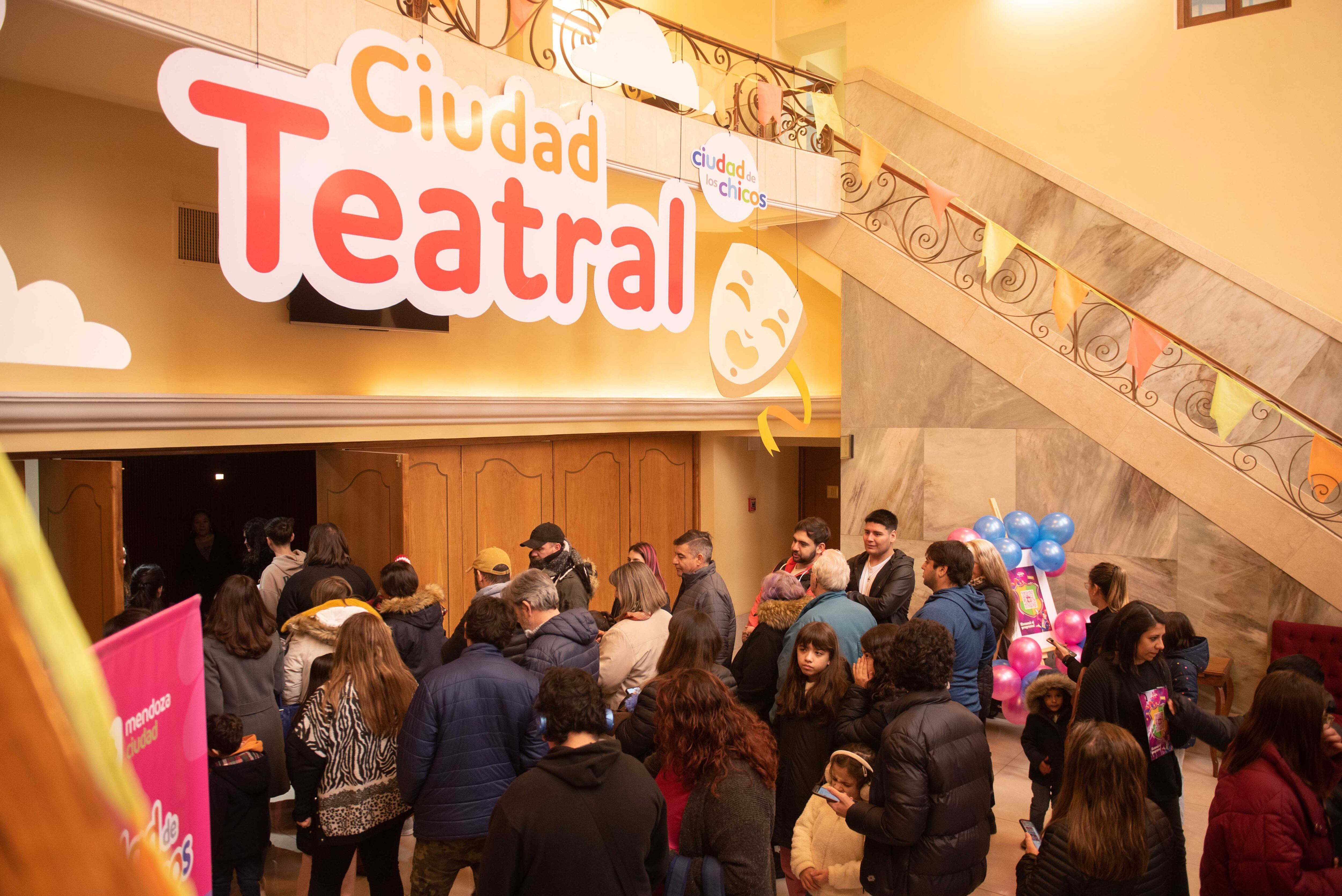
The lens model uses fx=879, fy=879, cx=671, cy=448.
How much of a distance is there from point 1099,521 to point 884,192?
12.5ft

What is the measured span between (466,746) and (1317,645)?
21.0 feet

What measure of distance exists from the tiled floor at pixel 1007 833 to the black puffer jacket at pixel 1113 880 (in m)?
1.23

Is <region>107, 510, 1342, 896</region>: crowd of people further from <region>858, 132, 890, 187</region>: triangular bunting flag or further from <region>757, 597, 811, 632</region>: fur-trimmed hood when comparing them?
<region>858, 132, 890, 187</region>: triangular bunting flag

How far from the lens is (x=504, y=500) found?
8.77 meters

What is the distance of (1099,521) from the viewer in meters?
7.56

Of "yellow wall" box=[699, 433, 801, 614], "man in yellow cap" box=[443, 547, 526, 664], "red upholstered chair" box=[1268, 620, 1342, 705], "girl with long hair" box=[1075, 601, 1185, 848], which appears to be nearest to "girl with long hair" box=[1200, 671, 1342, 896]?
"girl with long hair" box=[1075, 601, 1185, 848]

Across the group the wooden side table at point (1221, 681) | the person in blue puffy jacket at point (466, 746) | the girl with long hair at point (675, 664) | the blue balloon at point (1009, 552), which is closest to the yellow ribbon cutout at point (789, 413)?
the blue balloon at point (1009, 552)

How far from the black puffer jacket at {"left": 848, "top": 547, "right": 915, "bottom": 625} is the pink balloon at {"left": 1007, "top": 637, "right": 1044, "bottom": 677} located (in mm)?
1277

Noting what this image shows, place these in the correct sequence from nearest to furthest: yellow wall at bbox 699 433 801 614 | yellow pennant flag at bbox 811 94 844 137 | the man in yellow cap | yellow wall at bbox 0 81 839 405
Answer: the man in yellow cap, yellow wall at bbox 0 81 839 405, yellow pennant flag at bbox 811 94 844 137, yellow wall at bbox 699 433 801 614

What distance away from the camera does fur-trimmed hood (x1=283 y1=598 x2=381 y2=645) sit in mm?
4316

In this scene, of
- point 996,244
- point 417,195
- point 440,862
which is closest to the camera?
point 440,862

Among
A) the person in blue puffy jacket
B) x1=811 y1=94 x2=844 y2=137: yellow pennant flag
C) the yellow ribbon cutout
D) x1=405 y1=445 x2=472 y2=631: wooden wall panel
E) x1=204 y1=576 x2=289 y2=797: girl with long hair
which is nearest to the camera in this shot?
the person in blue puffy jacket

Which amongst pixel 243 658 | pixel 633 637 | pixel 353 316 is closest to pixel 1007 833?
pixel 633 637

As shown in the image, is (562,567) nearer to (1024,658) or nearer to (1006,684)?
(1006,684)
